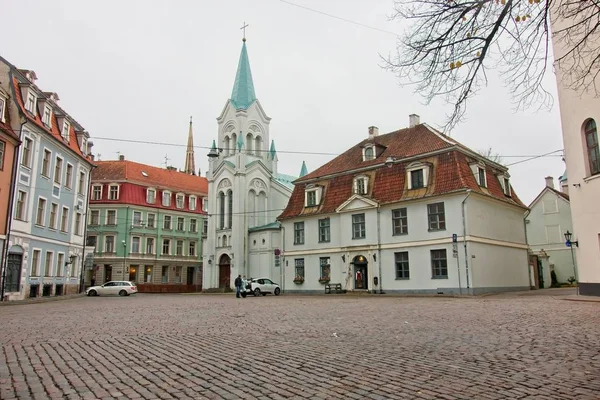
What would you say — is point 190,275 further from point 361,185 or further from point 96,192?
point 361,185

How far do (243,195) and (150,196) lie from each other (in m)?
18.1

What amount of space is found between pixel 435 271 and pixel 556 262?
879 inches

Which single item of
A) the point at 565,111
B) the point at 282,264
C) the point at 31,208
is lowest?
the point at 282,264

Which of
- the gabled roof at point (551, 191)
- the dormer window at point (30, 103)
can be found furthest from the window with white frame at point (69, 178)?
the gabled roof at point (551, 191)

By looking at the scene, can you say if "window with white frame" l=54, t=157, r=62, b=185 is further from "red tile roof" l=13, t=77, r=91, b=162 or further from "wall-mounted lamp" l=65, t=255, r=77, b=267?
"wall-mounted lamp" l=65, t=255, r=77, b=267

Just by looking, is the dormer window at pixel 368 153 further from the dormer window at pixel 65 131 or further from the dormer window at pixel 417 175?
the dormer window at pixel 65 131

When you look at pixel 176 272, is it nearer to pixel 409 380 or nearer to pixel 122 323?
pixel 122 323

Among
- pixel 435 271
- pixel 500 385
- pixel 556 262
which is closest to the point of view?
pixel 500 385

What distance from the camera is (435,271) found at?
98.5ft

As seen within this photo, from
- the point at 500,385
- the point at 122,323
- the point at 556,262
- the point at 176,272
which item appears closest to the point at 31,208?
the point at 122,323

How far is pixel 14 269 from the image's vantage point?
2617cm

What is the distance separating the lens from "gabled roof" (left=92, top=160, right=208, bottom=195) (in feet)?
190

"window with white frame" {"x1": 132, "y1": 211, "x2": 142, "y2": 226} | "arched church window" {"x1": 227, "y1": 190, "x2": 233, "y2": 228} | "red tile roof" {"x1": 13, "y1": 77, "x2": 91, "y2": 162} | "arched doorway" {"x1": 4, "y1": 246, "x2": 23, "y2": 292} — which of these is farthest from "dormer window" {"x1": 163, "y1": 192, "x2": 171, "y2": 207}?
"arched doorway" {"x1": 4, "y1": 246, "x2": 23, "y2": 292}

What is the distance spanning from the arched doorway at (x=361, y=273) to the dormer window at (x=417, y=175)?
635 centimetres
